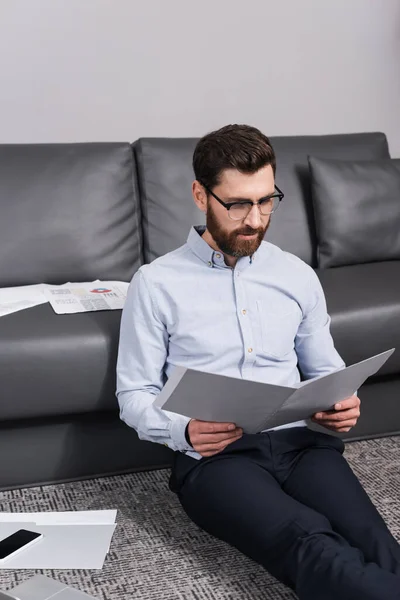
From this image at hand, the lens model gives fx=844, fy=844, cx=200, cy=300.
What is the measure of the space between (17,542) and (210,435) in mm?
515

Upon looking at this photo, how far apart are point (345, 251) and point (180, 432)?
1.23m

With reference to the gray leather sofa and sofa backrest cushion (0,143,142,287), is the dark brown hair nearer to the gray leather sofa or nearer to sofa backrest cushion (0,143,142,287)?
the gray leather sofa

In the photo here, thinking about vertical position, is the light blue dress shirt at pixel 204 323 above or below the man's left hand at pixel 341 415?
above

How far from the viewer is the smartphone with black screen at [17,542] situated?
68.7 inches

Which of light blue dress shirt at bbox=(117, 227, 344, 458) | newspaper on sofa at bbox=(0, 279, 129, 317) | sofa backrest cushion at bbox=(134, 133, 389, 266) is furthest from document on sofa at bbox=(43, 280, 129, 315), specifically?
light blue dress shirt at bbox=(117, 227, 344, 458)

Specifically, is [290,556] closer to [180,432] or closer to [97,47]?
[180,432]

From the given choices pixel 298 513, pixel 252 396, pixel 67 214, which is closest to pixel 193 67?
pixel 67 214

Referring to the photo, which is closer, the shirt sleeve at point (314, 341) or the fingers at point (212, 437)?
the fingers at point (212, 437)

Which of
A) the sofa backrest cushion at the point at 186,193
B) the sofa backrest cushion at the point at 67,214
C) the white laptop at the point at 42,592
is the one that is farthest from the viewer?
the sofa backrest cushion at the point at 186,193

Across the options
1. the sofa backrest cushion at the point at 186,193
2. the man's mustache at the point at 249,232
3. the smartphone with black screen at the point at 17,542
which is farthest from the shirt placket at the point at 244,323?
the sofa backrest cushion at the point at 186,193

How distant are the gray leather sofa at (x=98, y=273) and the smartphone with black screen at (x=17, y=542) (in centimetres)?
27

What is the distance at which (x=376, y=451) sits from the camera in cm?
231

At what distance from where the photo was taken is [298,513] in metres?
1.53

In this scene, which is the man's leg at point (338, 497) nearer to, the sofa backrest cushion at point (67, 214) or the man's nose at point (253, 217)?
the man's nose at point (253, 217)
